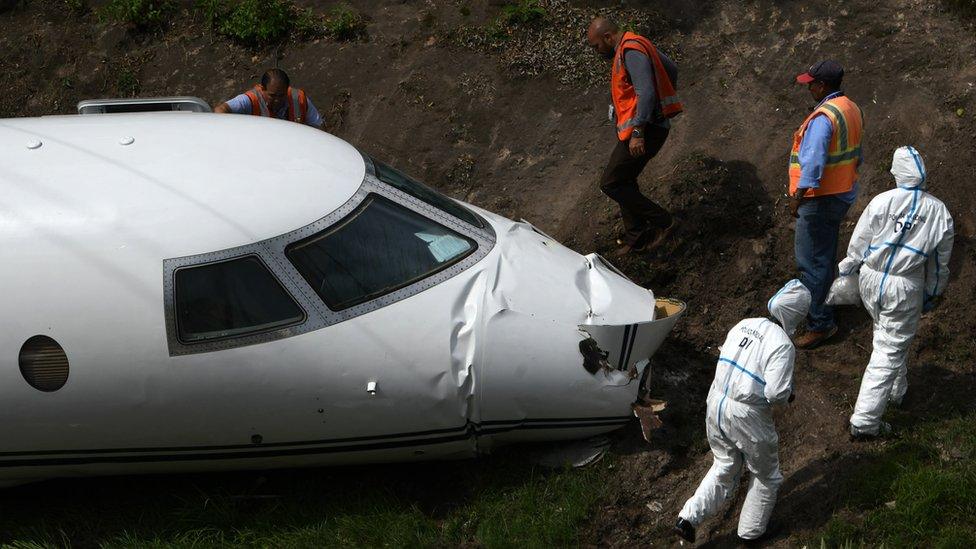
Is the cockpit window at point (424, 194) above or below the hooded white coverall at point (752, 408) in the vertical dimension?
above

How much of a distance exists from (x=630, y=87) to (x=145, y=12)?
7.31m

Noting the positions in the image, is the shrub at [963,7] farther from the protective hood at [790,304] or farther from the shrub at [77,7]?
the shrub at [77,7]

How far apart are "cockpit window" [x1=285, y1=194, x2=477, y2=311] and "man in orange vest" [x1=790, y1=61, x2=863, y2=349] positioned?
104 inches

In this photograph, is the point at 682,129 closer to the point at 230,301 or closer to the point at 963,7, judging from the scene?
the point at 963,7

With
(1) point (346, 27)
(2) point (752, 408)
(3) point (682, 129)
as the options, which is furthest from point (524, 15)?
(2) point (752, 408)

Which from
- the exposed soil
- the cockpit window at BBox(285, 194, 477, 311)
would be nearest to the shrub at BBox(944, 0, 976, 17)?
the exposed soil

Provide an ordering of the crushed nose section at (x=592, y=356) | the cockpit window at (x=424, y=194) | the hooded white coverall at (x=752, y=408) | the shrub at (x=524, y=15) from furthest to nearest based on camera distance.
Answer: the shrub at (x=524, y=15), the cockpit window at (x=424, y=194), the crushed nose section at (x=592, y=356), the hooded white coverall at (x=752, y=408)

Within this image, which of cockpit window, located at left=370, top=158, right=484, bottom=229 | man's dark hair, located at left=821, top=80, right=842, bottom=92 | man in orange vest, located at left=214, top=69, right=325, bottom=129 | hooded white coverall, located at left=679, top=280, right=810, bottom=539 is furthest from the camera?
man in orange vest, located at left=214, top=69, right=325, bottom=129

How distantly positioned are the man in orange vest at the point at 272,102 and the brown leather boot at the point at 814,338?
192 inches

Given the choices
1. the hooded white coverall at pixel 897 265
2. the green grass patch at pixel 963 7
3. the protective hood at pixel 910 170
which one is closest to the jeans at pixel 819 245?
the hooded white coverall at pixel 897 265

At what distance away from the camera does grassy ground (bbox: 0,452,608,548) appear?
23.3 ft

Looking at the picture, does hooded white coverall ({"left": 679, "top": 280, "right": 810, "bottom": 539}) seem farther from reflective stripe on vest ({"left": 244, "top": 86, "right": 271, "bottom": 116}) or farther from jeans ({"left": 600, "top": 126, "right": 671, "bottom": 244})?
reflective stripe on vest ({"left": 244, "top": 86, "right": 271, "bottom": 116})

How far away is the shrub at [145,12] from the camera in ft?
42.8

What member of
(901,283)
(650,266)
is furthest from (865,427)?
(650,266)
